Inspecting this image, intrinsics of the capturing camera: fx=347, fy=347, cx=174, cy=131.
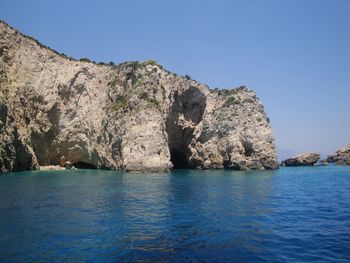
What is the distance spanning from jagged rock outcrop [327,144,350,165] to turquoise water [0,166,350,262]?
9600cm

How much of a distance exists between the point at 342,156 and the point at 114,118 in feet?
291

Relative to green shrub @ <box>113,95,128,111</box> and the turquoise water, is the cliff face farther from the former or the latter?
the turquoise water

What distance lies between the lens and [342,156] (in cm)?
12406

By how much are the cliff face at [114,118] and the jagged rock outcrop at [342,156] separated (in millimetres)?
48636

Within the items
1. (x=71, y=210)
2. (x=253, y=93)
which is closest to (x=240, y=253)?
(x=71, y=210)

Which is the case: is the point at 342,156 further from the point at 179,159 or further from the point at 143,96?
the point at 143,96

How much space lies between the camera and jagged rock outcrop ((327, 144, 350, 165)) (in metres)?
119

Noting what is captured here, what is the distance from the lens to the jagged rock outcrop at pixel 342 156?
119 m

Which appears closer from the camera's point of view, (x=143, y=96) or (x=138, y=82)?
(x=143, y=96)

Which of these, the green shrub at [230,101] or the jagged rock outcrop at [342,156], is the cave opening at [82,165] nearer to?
the green shrub at [230,101]

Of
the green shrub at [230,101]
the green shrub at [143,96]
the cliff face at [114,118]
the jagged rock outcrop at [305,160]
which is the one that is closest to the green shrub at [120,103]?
the cliff face at [114,118]

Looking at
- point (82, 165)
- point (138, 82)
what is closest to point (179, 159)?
point (82, 165)

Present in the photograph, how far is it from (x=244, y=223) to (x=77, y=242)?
31.7ft

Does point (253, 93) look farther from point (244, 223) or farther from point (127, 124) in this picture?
point (244, 223)
